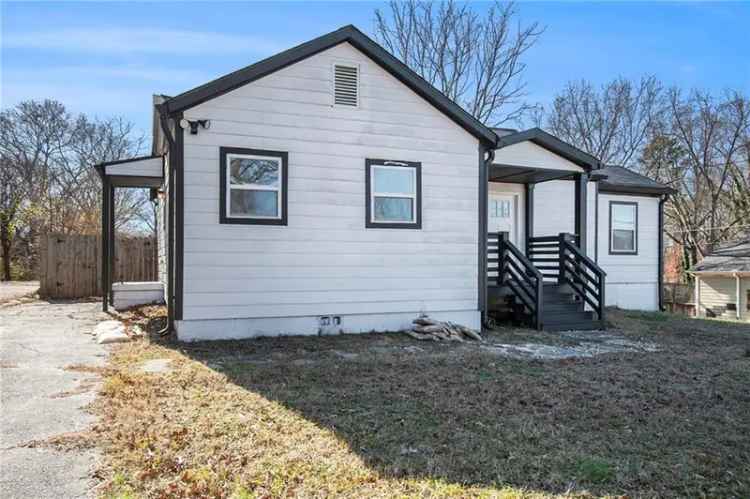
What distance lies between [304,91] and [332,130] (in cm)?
72

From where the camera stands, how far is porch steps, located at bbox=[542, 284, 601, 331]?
9.73m

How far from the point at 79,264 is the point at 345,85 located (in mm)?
9561

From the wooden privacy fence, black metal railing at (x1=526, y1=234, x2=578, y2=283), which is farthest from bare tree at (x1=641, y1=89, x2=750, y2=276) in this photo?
the wooden privacy fence

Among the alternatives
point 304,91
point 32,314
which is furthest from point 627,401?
point 32,314

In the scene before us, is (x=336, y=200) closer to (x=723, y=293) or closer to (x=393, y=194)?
(x=393, y=194)

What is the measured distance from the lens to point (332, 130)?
27.4 feet

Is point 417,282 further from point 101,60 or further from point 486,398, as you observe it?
point 101,60

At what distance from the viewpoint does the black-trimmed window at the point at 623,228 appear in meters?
14.1

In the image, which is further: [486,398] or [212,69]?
[212,69]

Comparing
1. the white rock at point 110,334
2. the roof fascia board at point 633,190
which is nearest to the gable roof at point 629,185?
the roof fascia board at point 633,190

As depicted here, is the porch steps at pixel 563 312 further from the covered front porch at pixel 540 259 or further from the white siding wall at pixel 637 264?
the white siding wall at pixel 637 264

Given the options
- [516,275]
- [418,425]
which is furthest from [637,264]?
[418,425]

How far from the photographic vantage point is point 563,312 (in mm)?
9922

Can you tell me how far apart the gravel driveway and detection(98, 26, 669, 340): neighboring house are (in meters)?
1.65
